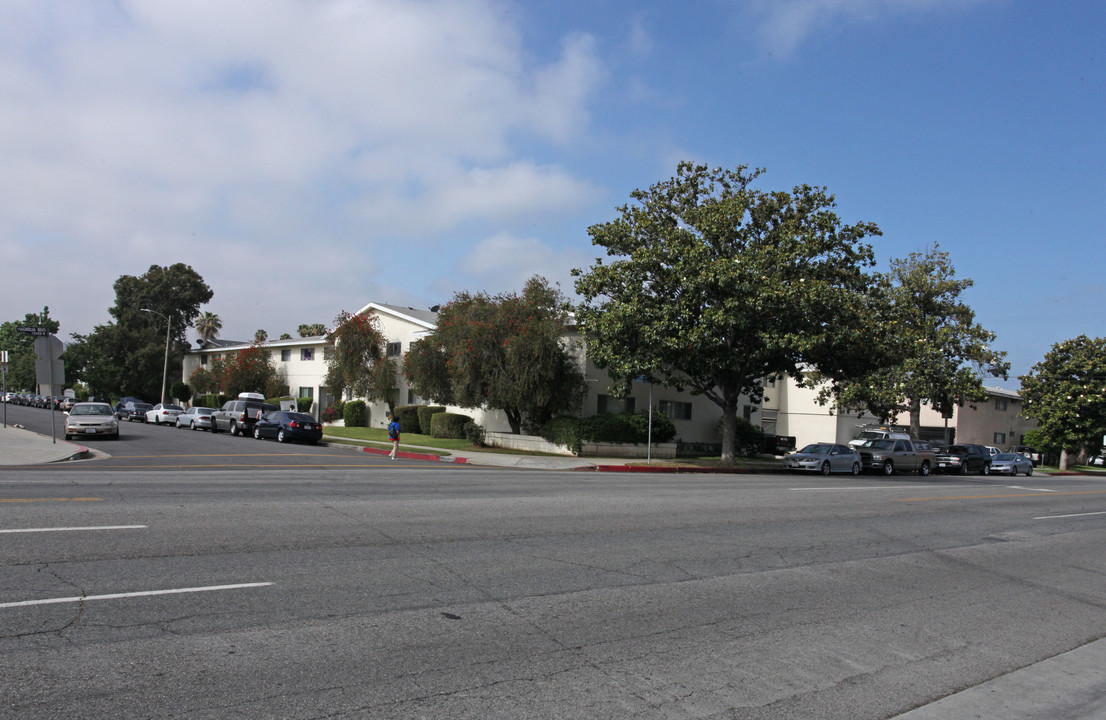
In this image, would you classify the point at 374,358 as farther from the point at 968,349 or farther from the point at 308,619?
the point at 308,619

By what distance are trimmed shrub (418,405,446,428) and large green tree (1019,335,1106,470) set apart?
4010 cm

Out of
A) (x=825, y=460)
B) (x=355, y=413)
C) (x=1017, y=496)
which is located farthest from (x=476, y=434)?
(x=1017, y=496)

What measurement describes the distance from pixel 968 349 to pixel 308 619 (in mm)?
43139

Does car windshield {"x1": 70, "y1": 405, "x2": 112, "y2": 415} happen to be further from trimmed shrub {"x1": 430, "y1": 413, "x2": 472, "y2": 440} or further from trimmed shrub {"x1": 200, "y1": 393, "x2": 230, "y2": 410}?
trimmed shrub {"x1": 200, "y1": 393, "x2": 230, "y2": 410}

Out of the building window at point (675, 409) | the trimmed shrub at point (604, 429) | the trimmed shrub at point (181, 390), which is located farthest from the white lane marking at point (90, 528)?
the trimmed shrub at point (181, 390)

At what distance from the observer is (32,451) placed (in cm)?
2188

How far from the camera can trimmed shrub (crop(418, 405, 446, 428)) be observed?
129 ft

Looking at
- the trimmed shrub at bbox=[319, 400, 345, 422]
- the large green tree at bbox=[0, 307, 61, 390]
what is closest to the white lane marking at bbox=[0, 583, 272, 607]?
the trimmed shrub at bbox=[319, 400, 345, 422]

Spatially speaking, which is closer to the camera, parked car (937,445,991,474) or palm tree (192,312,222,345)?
parked car (937,445,991,474)

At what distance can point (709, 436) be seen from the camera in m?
40.1

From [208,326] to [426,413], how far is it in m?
47.9

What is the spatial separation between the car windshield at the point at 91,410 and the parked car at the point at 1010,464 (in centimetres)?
4291

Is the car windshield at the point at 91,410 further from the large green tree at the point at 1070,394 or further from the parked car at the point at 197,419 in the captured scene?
the large green tree at the point at 1070,394

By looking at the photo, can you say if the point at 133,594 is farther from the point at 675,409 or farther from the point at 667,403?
the point at 675,409
